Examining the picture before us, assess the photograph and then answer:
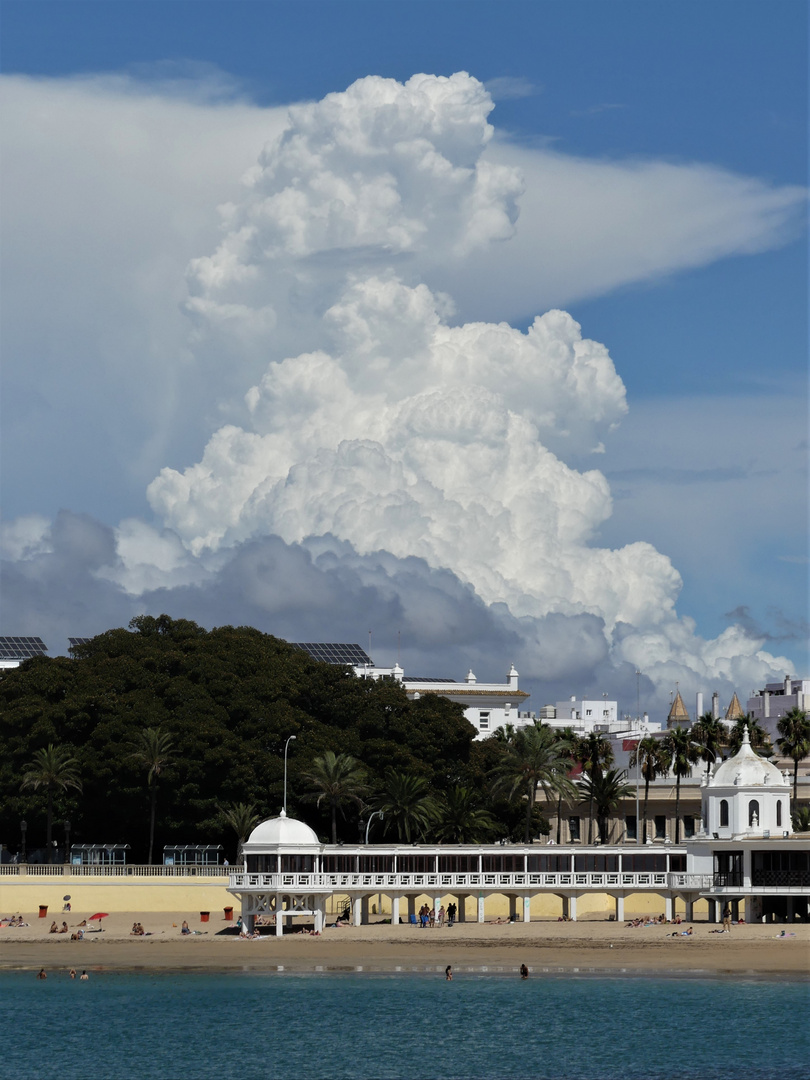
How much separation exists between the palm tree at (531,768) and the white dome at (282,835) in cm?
1815

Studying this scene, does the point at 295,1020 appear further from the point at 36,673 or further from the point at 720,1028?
the point at 36,673

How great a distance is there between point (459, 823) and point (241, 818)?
1218cm

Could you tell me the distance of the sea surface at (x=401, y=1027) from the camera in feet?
182

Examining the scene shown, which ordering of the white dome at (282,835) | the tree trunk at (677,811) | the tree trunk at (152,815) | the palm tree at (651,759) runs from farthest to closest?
the tree trunk at (677,811) < the palm tree at (651,759) < the tree trunk at (152,815) < the white dome at (282,835)

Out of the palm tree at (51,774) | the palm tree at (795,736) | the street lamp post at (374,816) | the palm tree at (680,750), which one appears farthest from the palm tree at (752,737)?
the palm tree at (51,774)

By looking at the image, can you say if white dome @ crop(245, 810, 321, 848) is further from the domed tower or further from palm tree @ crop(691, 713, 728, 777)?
palm tree @ crop(691, 713, 728, 777)

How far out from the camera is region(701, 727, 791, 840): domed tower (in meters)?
85.9

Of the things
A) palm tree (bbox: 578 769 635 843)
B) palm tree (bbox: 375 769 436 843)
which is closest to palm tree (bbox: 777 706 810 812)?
palm tree (bbox: 578 769 635 843)

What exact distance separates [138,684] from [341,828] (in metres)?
14.7

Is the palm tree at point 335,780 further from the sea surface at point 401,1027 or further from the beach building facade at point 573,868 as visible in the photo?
the sea surface at point 401,1027

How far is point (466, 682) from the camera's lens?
18712 centimetres

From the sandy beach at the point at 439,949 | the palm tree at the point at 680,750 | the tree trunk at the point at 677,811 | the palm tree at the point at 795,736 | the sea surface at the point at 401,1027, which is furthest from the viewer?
the tree trunk at the point at 677,811

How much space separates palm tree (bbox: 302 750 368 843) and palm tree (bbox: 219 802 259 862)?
3.16m

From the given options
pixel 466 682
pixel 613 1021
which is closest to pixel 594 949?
pixel 613 1021
